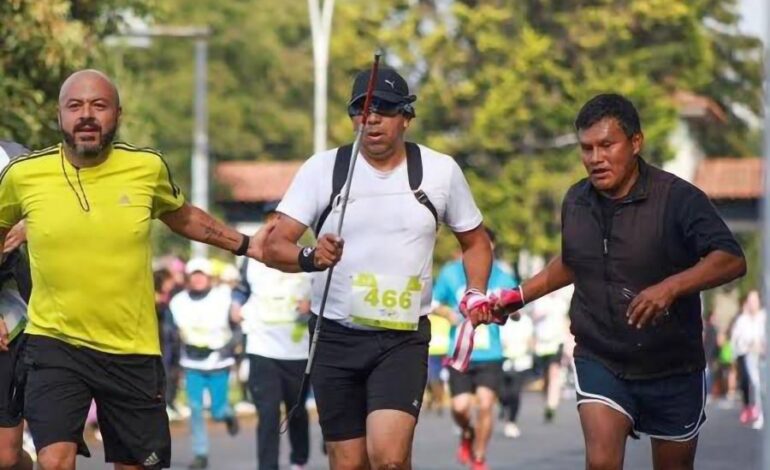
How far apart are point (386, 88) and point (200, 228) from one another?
107 centimetres

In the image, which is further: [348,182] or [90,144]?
[348,182]

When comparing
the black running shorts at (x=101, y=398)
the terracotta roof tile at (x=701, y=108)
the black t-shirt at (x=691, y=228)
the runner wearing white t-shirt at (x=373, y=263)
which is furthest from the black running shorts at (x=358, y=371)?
the terracotta roof tile at (x=701, y=108)

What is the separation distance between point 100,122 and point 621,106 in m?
2.20

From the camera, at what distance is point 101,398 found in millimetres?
8719

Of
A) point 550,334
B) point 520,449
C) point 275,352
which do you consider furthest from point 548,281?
point 550,334

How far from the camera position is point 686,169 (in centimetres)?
8000

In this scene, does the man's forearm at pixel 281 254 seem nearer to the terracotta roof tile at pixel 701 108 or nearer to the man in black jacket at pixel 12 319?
the man in black jacket at pixel 12 319

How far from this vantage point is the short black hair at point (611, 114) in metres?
8.96

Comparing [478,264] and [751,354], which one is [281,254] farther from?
[751,354]

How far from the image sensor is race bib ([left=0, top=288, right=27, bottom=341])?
955cm

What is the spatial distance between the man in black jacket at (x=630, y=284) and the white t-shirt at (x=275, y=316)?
6.52m

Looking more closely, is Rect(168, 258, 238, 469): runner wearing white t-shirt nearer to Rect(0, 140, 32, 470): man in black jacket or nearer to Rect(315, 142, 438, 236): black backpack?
Rect(0, 140, 32, 470): man in black jacket

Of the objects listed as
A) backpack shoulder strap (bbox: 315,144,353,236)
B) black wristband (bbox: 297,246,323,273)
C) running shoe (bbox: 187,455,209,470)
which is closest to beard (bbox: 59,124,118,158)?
black wristband (bbox: 297,246,323,273)

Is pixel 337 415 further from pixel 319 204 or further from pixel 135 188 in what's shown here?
pixel 135 188
